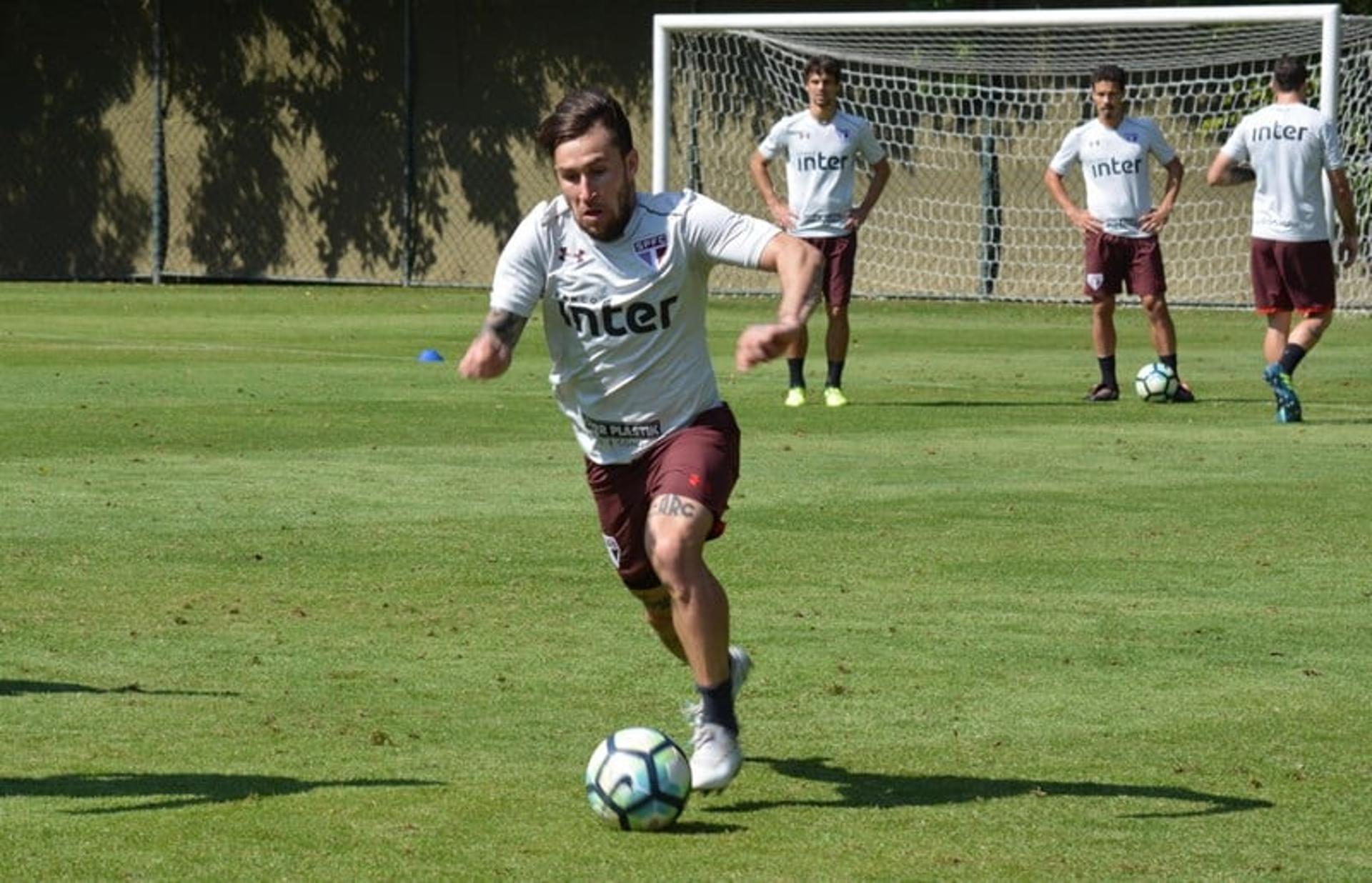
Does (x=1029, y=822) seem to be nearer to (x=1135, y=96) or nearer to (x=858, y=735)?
(x=858, y=735)

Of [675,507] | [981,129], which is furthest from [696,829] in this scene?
[981,129]

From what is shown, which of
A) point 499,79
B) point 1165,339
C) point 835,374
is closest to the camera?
point 835,374

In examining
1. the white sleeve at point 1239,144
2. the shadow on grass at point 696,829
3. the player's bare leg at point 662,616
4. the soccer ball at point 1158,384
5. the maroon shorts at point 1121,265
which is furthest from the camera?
the maroon shorts at point 1121,265

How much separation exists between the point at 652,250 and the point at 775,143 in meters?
11.5

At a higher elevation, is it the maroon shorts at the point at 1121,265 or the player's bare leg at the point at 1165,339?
the maroon shorts at the point at 1121,265

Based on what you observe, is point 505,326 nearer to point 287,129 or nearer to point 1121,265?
point 1121,265

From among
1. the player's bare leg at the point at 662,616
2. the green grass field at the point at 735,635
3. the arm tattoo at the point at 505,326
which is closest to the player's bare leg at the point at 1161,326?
the green grass field at the point at 735,635

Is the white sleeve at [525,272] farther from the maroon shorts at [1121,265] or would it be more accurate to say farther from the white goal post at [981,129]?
the white goal post at [981,129]

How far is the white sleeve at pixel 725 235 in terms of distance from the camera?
6820 mm

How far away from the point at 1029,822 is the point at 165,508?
6.30 meters

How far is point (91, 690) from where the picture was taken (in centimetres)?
753

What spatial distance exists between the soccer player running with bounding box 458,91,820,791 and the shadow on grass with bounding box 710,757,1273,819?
14.8 inches

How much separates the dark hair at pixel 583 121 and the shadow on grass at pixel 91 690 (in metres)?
1.92

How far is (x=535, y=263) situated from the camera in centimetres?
692
